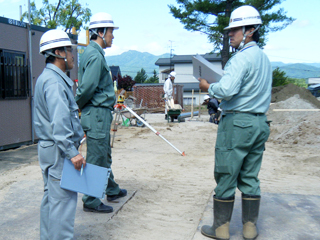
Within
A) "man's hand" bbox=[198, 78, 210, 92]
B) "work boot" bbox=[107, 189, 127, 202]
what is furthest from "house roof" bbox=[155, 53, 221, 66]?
"man's hand" bbox=[198, 78, 210, 92]

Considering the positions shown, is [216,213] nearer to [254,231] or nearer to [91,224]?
[254,231]

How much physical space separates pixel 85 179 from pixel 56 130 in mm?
511

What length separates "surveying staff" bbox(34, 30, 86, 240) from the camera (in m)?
2.75

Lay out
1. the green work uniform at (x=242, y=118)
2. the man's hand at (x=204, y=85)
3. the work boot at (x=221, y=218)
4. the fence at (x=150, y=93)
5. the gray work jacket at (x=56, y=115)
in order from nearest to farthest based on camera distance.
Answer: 1. the gray work jacket at (x=56, y=115)
2. the green work uniform at (x=242, y=118)
3. the work boot at (x=221, y=218)
4. the man's hand at (x=204, y=85)
5. the fence at (x=150, y=93)

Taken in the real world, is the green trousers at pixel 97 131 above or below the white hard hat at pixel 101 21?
below

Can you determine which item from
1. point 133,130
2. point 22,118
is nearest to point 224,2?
point 133,130

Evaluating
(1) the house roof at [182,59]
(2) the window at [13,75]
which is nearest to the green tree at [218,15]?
(2) the window at [13,75]

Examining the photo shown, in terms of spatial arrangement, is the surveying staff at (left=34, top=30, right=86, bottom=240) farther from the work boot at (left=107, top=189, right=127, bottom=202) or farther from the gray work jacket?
the work boot at (left=107, top=189, right=127, bottom=202)

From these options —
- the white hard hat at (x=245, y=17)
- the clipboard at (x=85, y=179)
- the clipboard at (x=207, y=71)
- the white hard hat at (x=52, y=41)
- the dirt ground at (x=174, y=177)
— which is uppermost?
the white hard hat at (x=245, y=17)

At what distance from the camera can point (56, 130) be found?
2732mm

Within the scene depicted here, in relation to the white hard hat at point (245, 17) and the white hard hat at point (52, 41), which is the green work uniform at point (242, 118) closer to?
the white hard hat at point (245, 17)

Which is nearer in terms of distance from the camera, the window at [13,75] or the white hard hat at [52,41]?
the white hard hat at [52,41]

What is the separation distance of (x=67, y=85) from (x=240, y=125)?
1578 millimetres

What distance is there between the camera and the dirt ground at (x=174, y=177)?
3988 millimetres
